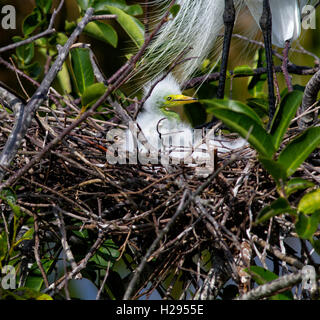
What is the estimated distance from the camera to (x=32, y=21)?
1.78 meters

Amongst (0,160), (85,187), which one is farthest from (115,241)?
(0,160)

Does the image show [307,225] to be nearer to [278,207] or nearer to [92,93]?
[278,207]

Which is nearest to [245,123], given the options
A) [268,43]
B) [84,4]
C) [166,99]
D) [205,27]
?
[166,99]

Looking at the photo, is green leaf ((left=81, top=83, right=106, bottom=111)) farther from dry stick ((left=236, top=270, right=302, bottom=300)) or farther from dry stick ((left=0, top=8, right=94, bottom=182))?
dry stick ((left=236, top=270, right=302, bottom=300))

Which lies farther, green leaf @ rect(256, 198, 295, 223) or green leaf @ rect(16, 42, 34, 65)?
green leaf @ rect(16, 42, 34, 65)

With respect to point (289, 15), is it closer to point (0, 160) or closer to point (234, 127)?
point (234, 127)

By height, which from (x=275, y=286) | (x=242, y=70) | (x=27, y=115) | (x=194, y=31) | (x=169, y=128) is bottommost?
(x=275, y=286)

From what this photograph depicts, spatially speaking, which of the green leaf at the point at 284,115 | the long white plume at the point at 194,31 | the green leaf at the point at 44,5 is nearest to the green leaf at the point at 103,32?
the green leaf at the point at 44,5

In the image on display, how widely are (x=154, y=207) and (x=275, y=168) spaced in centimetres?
41

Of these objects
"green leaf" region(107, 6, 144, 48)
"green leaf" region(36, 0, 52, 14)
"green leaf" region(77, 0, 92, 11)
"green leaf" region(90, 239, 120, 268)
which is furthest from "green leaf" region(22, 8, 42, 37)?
"green leaf" region(90, 239, 120, 268)

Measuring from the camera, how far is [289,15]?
1.95 meters

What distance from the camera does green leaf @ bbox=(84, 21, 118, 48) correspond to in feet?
5.57

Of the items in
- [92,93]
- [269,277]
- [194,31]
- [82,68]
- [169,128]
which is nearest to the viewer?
[269,277]

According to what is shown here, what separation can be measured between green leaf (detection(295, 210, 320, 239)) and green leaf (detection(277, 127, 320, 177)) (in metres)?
0.10
